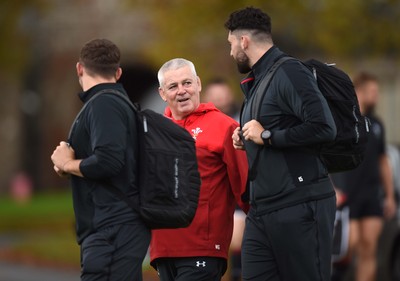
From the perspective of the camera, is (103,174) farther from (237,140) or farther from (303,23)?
(303,23)

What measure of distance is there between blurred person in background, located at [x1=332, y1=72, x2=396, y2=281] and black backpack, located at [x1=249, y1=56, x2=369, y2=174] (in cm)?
504

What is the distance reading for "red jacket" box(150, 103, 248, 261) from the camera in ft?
28.7

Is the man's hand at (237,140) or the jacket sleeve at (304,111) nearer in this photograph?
the jacket sleeve at (304,111)

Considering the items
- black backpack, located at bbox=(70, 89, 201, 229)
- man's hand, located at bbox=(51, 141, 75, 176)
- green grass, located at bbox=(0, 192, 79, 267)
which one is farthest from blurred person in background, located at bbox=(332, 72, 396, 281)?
green grass, located at bbox=(0, 192, 79, 267)

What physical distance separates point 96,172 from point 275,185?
124cm

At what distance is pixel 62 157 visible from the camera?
309 inches

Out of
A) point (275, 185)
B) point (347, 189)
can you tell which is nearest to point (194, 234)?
point (275, 185)

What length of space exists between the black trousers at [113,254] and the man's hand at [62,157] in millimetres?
458

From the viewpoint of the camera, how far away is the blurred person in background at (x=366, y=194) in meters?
13.4

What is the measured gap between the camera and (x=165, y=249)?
8.77 metres

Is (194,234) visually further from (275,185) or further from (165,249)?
(275,185)

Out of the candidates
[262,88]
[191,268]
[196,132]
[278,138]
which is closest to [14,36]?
[196,132]

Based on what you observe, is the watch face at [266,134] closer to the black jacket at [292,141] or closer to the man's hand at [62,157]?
the black jacket at [292,141]

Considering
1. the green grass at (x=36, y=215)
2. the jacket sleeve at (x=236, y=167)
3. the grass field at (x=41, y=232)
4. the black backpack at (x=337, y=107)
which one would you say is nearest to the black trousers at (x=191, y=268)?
the jacket sleeve at (x=236, y=167)
